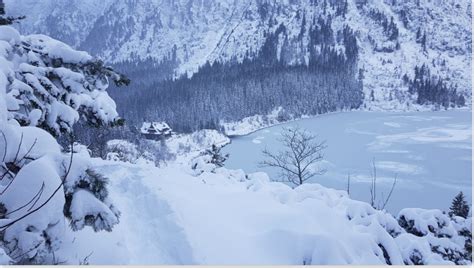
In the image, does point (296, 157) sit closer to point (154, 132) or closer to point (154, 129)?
point (154, 132)

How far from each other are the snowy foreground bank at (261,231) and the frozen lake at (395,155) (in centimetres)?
1460

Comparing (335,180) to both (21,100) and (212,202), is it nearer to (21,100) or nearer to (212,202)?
(212,202)

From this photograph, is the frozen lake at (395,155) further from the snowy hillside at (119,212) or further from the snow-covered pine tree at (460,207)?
the snowy hillside at (119,212)

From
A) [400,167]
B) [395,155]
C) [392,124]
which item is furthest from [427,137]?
[400,167]

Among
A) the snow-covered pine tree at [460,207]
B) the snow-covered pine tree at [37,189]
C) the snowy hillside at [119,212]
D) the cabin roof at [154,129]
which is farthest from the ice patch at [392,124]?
the snow-covered pine tree at [37,189]

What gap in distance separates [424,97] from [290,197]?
118797 millimetres

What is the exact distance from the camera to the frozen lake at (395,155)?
1448 inches

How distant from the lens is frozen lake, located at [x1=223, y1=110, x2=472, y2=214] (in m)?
36.8

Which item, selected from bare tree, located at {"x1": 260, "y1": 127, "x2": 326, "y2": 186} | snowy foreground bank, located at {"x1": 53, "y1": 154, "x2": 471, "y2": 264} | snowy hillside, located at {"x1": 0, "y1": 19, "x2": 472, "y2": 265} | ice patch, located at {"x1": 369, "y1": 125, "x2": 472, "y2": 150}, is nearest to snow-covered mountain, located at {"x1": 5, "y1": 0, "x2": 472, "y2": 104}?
ice patch, located at {"x1": 369, "y1": 125, "x2": 472, "y2": 150}

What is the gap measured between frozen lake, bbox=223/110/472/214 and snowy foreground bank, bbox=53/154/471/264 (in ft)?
47.9

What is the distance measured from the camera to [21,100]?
4.07 metres

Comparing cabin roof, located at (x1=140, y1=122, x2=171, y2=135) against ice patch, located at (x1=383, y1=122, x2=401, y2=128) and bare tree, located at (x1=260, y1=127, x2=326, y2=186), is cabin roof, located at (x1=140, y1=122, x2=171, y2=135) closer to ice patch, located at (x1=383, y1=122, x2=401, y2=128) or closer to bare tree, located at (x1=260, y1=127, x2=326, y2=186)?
bare tree, located at (x1=260, y1=127, x2=326, y2=186)

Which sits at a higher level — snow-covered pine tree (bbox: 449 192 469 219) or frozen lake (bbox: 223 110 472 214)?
snow-covered pine tree (bbox: 449 192 469 219)

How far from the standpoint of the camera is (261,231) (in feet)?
18.4
